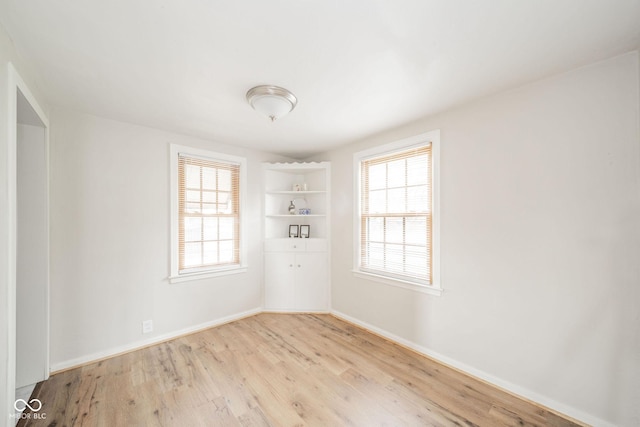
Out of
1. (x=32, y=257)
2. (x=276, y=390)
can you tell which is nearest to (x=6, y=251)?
(x=32, y=257)

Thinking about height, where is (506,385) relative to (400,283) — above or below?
below

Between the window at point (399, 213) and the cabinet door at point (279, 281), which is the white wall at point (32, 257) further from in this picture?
the window at point (399, 213)

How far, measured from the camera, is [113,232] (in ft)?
8.07

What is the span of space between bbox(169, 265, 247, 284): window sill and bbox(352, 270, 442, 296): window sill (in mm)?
1579

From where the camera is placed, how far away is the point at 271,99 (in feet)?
6.17

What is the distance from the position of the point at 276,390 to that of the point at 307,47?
2470 millimetres

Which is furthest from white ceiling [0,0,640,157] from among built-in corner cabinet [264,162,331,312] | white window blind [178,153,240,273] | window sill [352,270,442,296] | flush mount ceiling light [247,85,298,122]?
window sill [352,270,442,296]

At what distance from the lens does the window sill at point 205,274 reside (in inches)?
111

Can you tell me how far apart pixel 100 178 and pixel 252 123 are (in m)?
1.59

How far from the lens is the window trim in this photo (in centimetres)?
279

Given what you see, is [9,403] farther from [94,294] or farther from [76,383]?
[94,294]

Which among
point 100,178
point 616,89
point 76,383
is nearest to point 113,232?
point 100,178

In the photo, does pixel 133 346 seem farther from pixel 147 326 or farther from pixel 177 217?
pixel 177 217

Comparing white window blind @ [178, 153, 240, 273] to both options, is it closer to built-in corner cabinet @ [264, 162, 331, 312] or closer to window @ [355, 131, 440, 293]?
built-in corner cabinet @ [264, 162, 331, 312]
